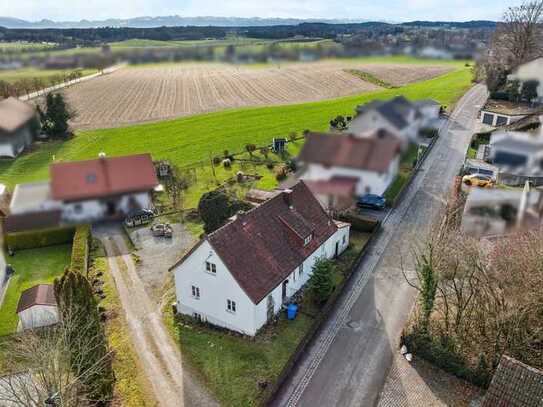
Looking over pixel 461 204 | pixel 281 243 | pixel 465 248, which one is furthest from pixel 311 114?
pixel 465 248

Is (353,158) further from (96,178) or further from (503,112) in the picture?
(503,112)

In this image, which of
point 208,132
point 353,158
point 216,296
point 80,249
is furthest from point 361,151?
point 208,132

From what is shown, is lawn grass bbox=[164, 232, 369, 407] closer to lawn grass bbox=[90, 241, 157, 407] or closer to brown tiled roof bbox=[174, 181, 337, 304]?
lawn grass bbox=[90, 241, 157, 407]

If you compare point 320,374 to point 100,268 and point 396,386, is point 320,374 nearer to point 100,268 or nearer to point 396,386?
point 396,386

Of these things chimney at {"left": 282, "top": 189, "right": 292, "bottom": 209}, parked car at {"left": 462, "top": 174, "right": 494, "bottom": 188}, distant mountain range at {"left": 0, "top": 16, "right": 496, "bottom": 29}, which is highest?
distant mountain range at {"left": 0, "top": 16, "right": 496, "bottom": 29}

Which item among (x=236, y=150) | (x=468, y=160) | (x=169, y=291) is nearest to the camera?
(x=169, y=291)

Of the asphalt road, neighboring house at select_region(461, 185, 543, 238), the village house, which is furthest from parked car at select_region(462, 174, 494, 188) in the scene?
the village house
